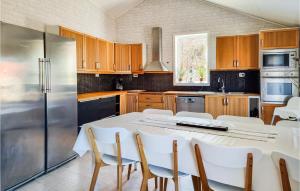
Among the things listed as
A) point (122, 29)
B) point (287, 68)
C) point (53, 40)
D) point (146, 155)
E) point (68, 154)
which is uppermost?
point (122, 29)

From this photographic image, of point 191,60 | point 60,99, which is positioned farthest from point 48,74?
point 191,60

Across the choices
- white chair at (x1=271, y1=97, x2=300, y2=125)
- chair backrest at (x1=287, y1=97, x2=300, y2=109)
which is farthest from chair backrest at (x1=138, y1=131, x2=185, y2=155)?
chair backrest at (x1=287, y1=97, x2=300, y2=109)

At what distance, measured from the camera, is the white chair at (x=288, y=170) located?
132 cm

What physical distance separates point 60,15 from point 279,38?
157 inches

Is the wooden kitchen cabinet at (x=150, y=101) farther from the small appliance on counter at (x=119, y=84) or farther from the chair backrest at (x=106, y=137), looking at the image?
the chair backrest at (x=106, y=137)

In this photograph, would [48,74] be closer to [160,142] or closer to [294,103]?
[160,142]

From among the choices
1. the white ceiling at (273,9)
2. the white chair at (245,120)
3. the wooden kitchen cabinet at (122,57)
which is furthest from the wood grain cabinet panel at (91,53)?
the white chair at (245,120)

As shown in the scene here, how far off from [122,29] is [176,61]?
67.3 inches

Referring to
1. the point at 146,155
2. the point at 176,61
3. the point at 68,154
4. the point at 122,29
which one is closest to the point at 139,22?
the point at 122,29

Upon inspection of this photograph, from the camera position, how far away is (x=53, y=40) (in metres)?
3.24

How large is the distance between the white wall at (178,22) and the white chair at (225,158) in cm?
379

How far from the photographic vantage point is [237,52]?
477cm

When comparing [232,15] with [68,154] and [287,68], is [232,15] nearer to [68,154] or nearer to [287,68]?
[287,68]

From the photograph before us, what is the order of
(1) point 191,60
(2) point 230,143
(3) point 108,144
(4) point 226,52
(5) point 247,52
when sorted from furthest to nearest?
Result: (1) point 191,60 → (4) point 226,52 → (5) point 247,52 → (3) point 108,144 → (2) point 230,143
